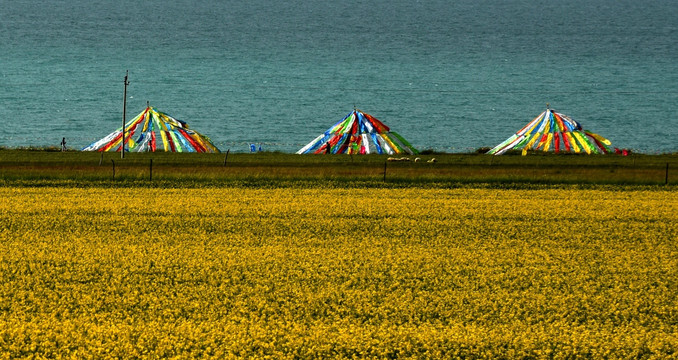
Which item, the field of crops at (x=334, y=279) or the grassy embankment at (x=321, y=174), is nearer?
the field of crops at (x=334, y=279)

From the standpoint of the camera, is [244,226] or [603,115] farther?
[603,115]

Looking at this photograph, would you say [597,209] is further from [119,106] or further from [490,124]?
[119,106]

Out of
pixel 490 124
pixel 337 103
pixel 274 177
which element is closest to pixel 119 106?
pixel 337 103

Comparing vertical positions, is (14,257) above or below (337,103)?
below

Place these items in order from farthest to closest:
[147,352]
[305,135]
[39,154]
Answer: [305,135]
[39,154]
[147,352]

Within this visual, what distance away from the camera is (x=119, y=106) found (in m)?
181

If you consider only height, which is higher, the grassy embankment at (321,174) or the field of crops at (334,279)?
the grassy embankment at (321,174)

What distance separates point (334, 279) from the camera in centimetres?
2028

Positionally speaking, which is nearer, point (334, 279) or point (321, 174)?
point (334, 279)

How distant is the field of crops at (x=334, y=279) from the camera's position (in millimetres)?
15617

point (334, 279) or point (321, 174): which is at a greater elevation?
point (321, 174)

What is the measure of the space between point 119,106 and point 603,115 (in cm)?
9122

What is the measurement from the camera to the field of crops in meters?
15.6

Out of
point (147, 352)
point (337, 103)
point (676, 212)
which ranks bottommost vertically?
point (147, 352)
